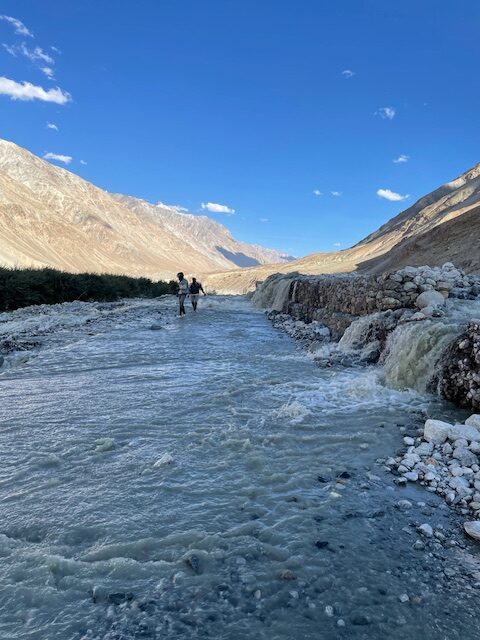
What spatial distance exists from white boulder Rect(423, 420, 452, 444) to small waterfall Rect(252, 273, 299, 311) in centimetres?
2292

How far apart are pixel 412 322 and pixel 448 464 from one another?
221 inches

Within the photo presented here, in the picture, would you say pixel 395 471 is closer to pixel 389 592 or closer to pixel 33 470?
pixel 389 592

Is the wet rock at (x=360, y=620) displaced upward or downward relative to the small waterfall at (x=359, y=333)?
downward

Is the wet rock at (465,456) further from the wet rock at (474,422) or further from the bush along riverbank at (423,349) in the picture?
the wet rock at (474,422)

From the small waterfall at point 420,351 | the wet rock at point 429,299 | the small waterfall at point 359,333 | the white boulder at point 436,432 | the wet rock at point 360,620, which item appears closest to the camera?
the wet rock at point 360,620

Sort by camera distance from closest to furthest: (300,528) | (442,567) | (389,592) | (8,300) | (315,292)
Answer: (389,592), (442,567), (300,528), (315,292), (8,300)

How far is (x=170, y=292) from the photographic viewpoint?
48719mm

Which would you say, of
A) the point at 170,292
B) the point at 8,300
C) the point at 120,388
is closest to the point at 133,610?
the point at 120,388

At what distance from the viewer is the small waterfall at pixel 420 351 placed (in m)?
9.00

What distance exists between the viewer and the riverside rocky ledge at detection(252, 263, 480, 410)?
27.1 feet

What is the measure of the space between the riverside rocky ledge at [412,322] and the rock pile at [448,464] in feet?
5.48

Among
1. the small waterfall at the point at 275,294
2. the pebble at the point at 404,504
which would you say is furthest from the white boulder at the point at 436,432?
the small waterfall at the point at 275,294

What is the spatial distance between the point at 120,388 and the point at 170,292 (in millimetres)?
39984

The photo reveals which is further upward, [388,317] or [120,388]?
[388,317]
